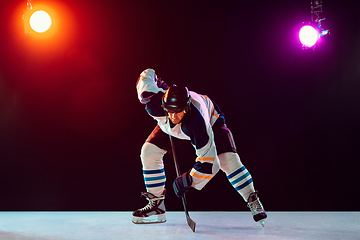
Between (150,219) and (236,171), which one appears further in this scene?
(150,219)

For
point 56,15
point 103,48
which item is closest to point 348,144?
point 103,48

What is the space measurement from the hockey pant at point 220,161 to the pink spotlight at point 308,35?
1.21 meters

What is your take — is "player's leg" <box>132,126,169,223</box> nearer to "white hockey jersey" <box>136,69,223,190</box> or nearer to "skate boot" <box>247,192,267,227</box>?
"white hockey jersey" <box>136,69,223,190</box>

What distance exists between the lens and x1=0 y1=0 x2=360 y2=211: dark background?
10.6ft

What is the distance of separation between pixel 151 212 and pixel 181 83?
48.9 inches

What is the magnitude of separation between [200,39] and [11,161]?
2208 millimetres

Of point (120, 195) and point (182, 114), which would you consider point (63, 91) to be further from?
point (182, 114)

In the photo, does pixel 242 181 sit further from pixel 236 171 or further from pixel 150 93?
pixel 150 93

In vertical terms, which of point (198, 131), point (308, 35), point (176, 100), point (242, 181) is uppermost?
point (308, 35)

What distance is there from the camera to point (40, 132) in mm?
3434

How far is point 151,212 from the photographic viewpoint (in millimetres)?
2742

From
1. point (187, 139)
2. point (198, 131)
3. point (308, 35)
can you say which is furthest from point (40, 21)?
point (308, 35)

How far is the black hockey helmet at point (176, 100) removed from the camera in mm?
2215

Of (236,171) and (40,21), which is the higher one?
(40,21)
